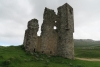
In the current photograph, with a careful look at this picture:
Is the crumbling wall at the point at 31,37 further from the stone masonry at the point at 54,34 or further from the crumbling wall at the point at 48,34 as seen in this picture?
the crumbling wall at the point at 48,34

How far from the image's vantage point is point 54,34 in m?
35.0

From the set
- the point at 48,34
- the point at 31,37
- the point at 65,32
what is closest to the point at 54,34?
the point at 48,34

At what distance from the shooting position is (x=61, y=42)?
113 feet

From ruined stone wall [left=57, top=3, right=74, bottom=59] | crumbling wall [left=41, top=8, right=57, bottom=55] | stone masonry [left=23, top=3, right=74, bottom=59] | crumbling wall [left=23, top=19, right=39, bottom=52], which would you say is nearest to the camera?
crumbling wall [left=23, top=19, right=39, bottom=52]

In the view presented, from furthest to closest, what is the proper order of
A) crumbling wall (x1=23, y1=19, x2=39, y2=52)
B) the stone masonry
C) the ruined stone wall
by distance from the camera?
1. the ruined stone wall
2. the stone masonry
3. crumbling wall (x1=23, y1=19, x2=39, y2=52)

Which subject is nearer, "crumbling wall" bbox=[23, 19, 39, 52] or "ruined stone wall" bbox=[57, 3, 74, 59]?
"crumbling wall" bbox=[23, 19, 39, 52]

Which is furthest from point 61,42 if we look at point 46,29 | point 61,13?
point 61,13

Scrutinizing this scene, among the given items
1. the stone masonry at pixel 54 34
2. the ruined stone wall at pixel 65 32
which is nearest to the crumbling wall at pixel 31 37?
the stone masonry at pixel 54 34

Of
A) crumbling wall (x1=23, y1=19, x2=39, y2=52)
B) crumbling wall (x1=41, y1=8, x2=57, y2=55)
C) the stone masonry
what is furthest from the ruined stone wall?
crumbling wall (x1=23, y1=19, x2=39, y2=52)

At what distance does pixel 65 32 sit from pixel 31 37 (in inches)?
299

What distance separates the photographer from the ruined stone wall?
33750 mm

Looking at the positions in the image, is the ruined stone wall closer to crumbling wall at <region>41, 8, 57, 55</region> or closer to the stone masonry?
the stone masonry

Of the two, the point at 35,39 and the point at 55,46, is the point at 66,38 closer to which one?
the point at 55,46

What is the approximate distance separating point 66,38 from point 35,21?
7493mm
